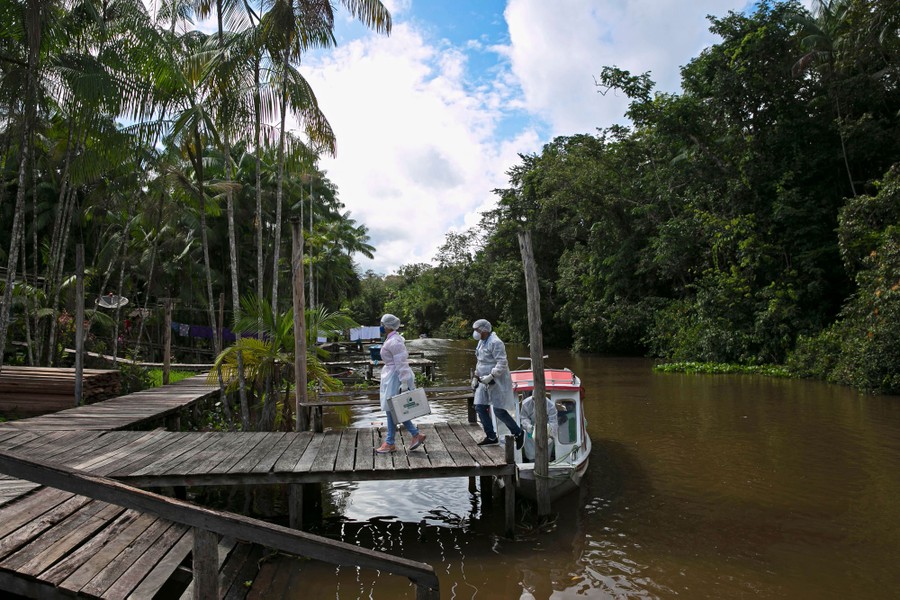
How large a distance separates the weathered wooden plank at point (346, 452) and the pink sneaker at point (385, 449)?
329mm

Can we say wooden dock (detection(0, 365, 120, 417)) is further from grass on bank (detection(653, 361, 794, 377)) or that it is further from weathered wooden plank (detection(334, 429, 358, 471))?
grass on bank (detection(653, 361, 794, 377))

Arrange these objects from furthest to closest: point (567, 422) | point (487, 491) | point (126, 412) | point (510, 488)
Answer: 1. point (126, 412)
2. point (567, 422)
3. point (487, 491)
4. point (510, 488)

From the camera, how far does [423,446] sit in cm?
848

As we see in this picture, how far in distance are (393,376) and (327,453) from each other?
1.32 m

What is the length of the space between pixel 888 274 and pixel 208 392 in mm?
18433

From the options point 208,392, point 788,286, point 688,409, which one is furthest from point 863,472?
point 788,286

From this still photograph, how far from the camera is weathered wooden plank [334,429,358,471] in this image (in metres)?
7.25

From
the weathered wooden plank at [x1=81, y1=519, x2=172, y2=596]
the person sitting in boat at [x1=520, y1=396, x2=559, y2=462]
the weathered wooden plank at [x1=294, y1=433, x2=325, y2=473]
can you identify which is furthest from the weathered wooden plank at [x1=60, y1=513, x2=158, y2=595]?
the person sitting in boat at [x1=520, y1=396, x2=559, y2=462]

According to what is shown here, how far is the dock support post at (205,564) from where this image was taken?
12.6 feet

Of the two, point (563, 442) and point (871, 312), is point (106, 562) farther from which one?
point (871, 312)

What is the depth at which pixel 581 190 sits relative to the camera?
33594 millimetres

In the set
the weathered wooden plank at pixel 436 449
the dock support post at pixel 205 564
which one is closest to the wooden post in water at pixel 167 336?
the weathered wooden plank at pixel 436 449

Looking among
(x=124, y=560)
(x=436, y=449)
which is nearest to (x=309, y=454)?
(x=436, y=449)

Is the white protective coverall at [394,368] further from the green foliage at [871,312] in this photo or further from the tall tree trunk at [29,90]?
the green foliage at [871,312]
